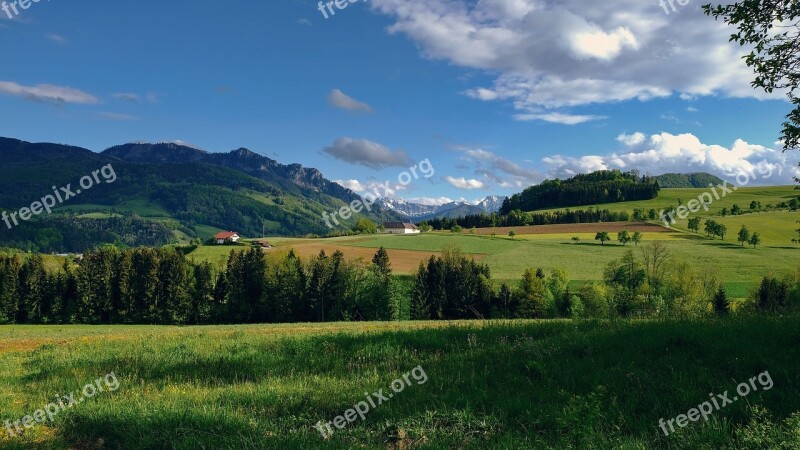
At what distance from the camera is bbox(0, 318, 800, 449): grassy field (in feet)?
19.8

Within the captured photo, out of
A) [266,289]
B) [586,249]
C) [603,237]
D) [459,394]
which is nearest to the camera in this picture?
[459,394]

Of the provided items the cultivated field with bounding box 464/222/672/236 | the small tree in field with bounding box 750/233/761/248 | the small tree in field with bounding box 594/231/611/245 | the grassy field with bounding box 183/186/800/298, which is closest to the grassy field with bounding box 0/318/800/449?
the grassy field with bounding box 183/186/800/298

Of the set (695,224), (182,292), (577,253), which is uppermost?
(695,224)

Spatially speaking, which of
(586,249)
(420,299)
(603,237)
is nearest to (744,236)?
(603,237)

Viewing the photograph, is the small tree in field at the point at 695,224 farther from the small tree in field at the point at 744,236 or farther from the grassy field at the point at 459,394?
the grassy field at the point at 459,394

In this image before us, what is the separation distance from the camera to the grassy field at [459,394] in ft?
19.8

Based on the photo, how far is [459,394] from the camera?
7652 mm

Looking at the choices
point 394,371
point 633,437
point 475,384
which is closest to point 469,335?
point 394,371

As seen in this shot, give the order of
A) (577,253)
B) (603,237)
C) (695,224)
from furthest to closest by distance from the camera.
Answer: (695,224), (603,237), (577,253)

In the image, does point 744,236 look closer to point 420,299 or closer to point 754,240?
point 754,240

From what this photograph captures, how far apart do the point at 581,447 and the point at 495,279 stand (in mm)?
87887

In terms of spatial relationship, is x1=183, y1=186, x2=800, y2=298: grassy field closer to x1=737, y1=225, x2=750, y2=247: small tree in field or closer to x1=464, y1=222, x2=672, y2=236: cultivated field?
x1=464, y1=222, x2=672, y2=236: cultivated field

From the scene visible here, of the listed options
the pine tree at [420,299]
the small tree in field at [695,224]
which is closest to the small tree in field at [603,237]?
the small tree in field at [695,224]

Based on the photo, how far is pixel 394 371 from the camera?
396 inches
